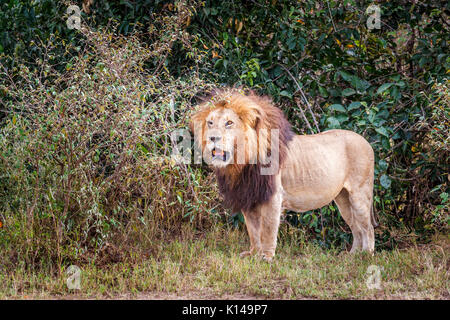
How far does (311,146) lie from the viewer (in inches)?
207

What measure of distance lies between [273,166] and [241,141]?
39 cm

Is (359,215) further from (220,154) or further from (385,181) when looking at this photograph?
(220,154)

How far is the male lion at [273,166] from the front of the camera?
4.68 meters

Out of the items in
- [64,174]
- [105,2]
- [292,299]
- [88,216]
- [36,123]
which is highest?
[105,2]

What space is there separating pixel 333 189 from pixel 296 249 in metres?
0.74

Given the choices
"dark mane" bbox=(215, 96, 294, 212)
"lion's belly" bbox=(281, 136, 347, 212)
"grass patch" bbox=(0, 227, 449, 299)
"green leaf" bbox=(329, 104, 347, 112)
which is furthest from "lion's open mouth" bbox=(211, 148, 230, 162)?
"green leaf" bbox=(329, 104, 347, 112)

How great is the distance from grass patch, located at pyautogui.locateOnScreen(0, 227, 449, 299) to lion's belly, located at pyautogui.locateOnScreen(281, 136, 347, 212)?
20.4 inches

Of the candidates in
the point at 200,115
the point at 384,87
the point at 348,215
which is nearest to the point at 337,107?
the point at 384,87

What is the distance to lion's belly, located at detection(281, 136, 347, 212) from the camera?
202 inches

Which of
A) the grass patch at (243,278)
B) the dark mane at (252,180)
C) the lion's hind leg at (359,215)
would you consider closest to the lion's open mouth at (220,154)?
Answer: the dark mane at (252,180)

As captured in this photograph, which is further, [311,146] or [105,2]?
[105,2]

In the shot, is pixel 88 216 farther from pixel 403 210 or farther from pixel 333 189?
pixel 403 210

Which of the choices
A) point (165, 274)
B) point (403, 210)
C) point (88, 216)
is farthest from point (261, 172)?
point (403, 210)

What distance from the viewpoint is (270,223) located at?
491 cm
